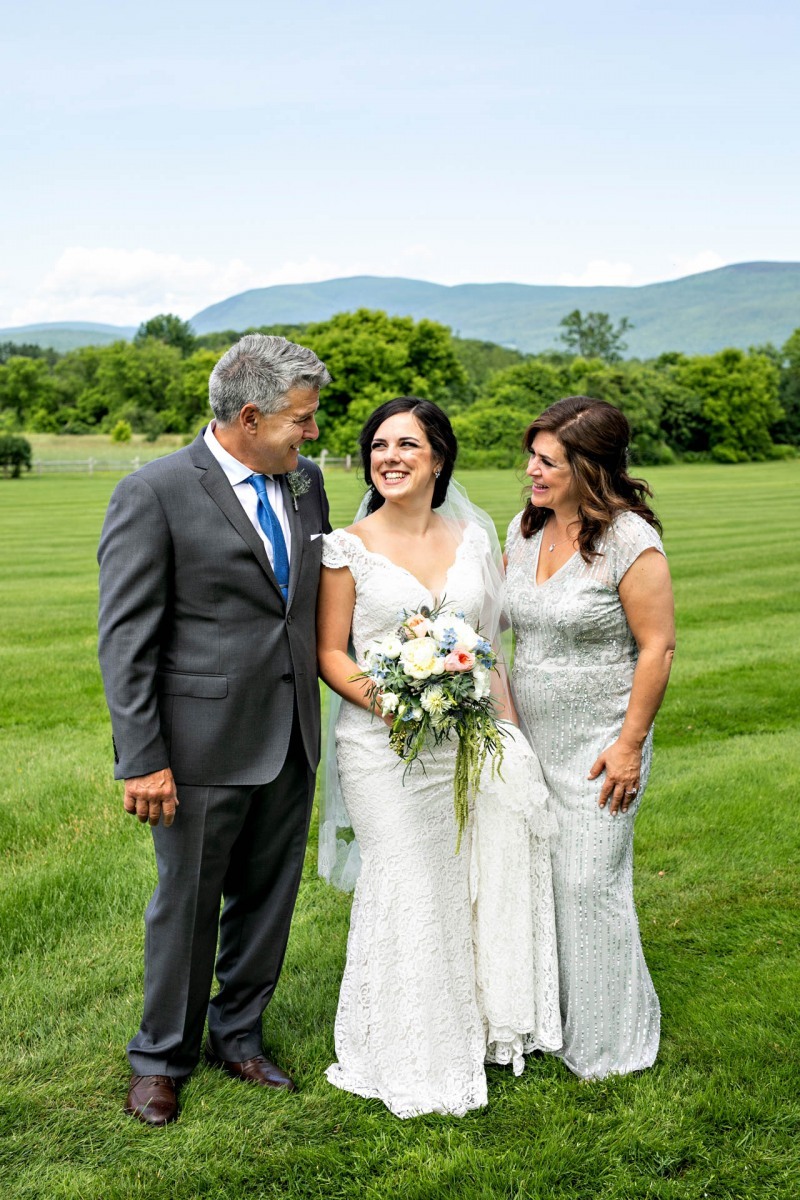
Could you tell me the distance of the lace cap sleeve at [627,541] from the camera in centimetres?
406

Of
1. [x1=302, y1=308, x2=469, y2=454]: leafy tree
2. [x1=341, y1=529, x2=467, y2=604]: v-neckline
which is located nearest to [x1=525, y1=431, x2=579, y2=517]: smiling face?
[x1=341, y1=529, x2=467, y2=604]: v-neckline

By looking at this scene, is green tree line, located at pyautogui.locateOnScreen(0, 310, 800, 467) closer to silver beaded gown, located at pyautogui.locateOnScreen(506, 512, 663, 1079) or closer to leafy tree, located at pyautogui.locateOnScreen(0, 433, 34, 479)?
leafy tree, located at pyautogui.locateOnScreen(0, 433, 34, 479)

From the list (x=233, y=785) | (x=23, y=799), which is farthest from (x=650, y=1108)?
(x=23, y=799)

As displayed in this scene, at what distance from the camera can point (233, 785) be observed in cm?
390

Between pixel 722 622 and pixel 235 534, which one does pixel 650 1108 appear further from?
pixel 722 622

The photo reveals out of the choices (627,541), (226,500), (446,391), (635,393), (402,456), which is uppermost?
(446,391)

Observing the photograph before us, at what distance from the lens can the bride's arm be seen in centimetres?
411

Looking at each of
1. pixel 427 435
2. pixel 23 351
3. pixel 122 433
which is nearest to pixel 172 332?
pixel 23 351

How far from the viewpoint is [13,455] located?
47.1 m

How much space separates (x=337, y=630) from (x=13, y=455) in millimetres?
46216

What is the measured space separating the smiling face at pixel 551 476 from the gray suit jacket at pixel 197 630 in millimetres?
915

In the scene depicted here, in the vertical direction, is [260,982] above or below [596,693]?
below

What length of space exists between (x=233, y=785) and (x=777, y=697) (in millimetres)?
7222

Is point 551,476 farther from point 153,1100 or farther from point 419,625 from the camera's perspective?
point 153,1100
